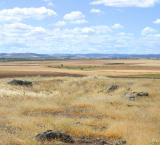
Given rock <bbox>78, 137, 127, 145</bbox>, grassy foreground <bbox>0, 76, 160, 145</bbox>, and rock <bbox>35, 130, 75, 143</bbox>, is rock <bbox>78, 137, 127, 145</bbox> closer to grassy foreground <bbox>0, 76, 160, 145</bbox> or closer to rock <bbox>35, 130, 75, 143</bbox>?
grassy foreground <bbox>0, 76, 160, 145</bbox>

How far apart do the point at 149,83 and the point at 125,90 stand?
8.26m

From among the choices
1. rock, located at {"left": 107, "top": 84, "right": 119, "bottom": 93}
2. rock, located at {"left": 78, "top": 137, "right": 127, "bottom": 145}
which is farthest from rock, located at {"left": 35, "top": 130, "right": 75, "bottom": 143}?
rock, located at {"left": 107, "top": 84, "right": 119, "bottom": 93}

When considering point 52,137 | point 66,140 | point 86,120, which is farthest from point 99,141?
point 86,120

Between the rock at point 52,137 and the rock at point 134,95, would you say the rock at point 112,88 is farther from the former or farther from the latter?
the rock at point 52,137

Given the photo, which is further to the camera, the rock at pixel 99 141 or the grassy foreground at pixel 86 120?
the grassy foreground at pixel 86 120

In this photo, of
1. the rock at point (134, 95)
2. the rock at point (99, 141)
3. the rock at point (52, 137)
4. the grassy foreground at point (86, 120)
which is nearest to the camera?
the rock at point (52, 137)

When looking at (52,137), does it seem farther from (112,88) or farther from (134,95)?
(112,88)

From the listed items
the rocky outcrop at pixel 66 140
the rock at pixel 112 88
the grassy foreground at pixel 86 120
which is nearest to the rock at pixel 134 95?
the grassy foreground at pixel 86 120

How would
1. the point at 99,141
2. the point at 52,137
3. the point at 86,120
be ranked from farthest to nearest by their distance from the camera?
1. the point at 86,120
2. the point at 99,141
3. the point at 52,137

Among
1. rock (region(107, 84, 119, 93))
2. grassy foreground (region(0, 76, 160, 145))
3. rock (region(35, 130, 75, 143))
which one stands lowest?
rock (region(107, 84, 119, 93))

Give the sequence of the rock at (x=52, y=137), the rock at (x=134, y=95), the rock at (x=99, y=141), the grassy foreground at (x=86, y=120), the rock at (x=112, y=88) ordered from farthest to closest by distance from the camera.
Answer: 1. the rock at (x=112, y=88)
2. the rock at (x=134, y=95)
3. the grassy foreground at (x=86, y=120)
4. the rock at (x=99, y=141)
5. the rock at (x=52, y=137)

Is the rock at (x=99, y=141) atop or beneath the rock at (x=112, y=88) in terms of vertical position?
atop

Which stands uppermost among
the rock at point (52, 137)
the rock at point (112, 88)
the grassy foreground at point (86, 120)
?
the rock at point (52, 137)

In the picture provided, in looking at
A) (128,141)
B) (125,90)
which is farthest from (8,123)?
(125,90)
